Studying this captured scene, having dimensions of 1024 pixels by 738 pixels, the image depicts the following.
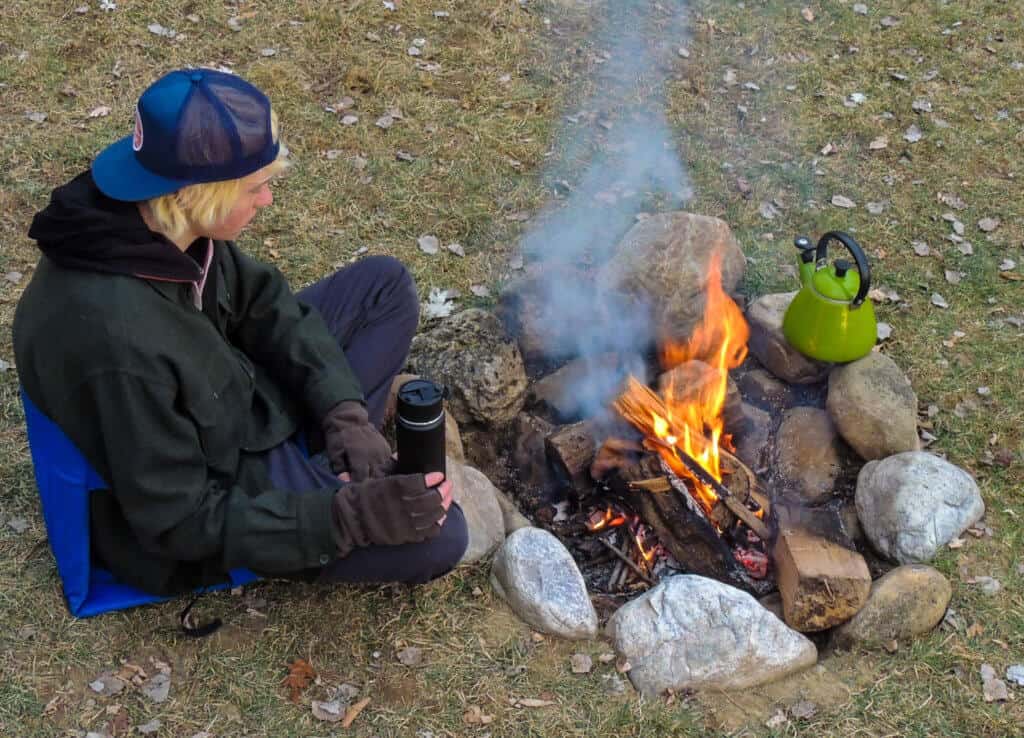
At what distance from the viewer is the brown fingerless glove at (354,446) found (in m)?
3.46

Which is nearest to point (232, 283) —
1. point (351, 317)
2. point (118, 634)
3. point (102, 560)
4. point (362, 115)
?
point (351, 317)

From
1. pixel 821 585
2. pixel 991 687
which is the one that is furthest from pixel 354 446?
pixel 991 687

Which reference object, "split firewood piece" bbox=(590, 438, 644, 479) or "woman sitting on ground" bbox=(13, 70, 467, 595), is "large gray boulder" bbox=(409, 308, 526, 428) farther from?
"woman sitting on ground" bbox=(13, 70, 467, 595)

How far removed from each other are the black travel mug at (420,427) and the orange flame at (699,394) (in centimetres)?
135

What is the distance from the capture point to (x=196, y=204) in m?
2.84

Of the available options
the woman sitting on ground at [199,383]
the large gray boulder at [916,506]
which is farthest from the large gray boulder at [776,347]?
the woman sitting on ground at [199,383]

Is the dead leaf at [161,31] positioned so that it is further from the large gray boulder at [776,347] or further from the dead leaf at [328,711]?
the dead leaf at [328,711]

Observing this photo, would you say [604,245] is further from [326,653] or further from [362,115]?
[326,653]

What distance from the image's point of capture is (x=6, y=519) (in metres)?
3.86

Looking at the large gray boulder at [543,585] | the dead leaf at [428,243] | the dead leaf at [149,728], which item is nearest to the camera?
the dead leaf at [149,728]

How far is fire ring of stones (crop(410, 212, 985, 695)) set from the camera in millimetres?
3660

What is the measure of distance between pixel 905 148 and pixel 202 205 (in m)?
5.37

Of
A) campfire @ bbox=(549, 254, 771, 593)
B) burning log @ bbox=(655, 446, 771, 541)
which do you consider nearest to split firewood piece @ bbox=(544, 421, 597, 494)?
campfire @ bbox=(549, 254, 771, 593)

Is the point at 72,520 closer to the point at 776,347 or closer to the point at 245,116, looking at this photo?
the point at 245,116
